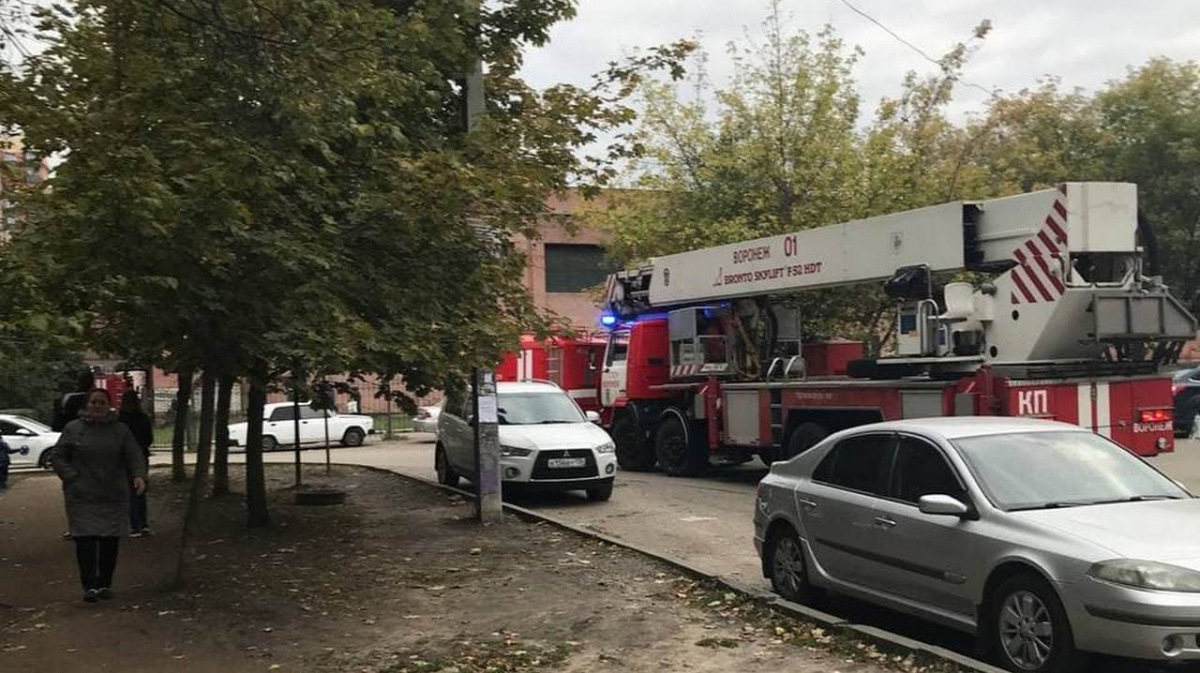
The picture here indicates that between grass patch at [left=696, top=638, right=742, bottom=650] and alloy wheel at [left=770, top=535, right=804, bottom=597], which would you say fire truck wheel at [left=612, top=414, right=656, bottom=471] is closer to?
alloy wheel at [left=770, top=535, right=804, bottom=597]

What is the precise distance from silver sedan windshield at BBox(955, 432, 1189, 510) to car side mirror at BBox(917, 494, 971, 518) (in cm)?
22

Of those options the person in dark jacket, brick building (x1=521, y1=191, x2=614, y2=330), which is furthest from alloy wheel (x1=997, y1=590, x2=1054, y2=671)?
brick building (x1=521, y1=191, x2=614, y2=330)

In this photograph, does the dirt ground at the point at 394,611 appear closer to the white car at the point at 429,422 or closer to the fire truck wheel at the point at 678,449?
the fire truck wheel at the point at 678,449

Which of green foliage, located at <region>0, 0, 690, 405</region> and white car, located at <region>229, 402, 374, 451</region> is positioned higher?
green foliage, located at <region>0, 0, 690, 405</region>

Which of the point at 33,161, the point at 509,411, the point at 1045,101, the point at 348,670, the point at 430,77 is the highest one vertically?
the point at 1045,101

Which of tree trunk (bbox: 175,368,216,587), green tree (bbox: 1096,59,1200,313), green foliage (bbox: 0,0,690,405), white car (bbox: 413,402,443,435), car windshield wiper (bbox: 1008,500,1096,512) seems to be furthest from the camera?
white car (bbox: 413,402,443,435)

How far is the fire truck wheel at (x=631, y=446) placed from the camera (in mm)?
18344

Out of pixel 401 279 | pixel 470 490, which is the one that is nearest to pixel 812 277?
pixel 470 490

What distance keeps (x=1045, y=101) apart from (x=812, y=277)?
21375 millimetres

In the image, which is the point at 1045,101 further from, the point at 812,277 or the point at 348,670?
the point at 348,670

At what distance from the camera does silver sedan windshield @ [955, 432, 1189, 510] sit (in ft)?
20.2

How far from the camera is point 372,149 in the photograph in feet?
29.2

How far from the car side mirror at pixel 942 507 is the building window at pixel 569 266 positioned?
4210cm

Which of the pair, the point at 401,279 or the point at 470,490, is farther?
the point at 470,490
